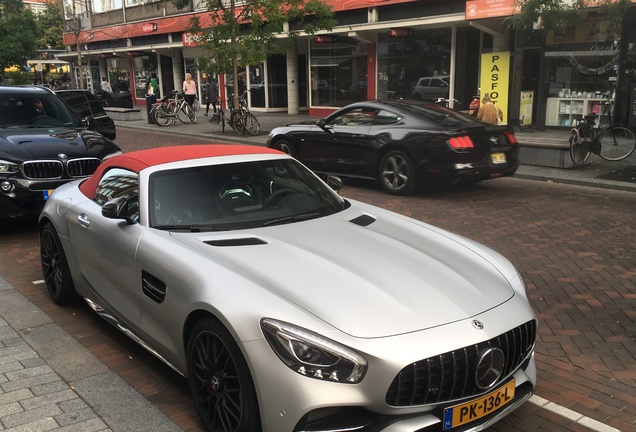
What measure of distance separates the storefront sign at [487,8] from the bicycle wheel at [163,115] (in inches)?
477

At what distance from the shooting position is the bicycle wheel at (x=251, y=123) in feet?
63.4

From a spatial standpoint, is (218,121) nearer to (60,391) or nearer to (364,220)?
(364,220)

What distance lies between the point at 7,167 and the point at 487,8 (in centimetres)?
1395

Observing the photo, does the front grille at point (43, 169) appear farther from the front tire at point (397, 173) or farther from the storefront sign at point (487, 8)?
the storefront sign at point (487, 8)

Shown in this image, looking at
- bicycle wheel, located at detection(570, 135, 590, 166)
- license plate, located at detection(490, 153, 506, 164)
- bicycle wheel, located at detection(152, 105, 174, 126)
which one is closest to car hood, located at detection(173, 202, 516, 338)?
license plate, located at detection(490, 153, 506, 164)

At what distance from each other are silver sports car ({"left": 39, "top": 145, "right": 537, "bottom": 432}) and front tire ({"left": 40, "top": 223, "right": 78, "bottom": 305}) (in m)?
0.43

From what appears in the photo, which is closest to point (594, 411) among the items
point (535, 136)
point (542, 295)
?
point (542, 295)

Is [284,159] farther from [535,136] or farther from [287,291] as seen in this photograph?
[535,136]

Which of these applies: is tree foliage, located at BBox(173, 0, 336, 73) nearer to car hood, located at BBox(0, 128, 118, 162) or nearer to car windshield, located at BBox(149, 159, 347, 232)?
car hood, located at BBox(0, 128, 118, 162)

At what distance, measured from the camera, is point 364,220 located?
166 inches

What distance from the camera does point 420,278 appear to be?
128 inches

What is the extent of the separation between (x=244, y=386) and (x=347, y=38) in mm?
22781

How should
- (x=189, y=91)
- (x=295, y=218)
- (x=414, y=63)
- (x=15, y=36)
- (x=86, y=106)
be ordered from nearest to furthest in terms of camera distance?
(x=295, y=218) → (x=86, y=106) → (x=414, y=63) → (x=189, y=91) → (x=15, y=36)

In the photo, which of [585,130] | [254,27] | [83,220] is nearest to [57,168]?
[83,220]
